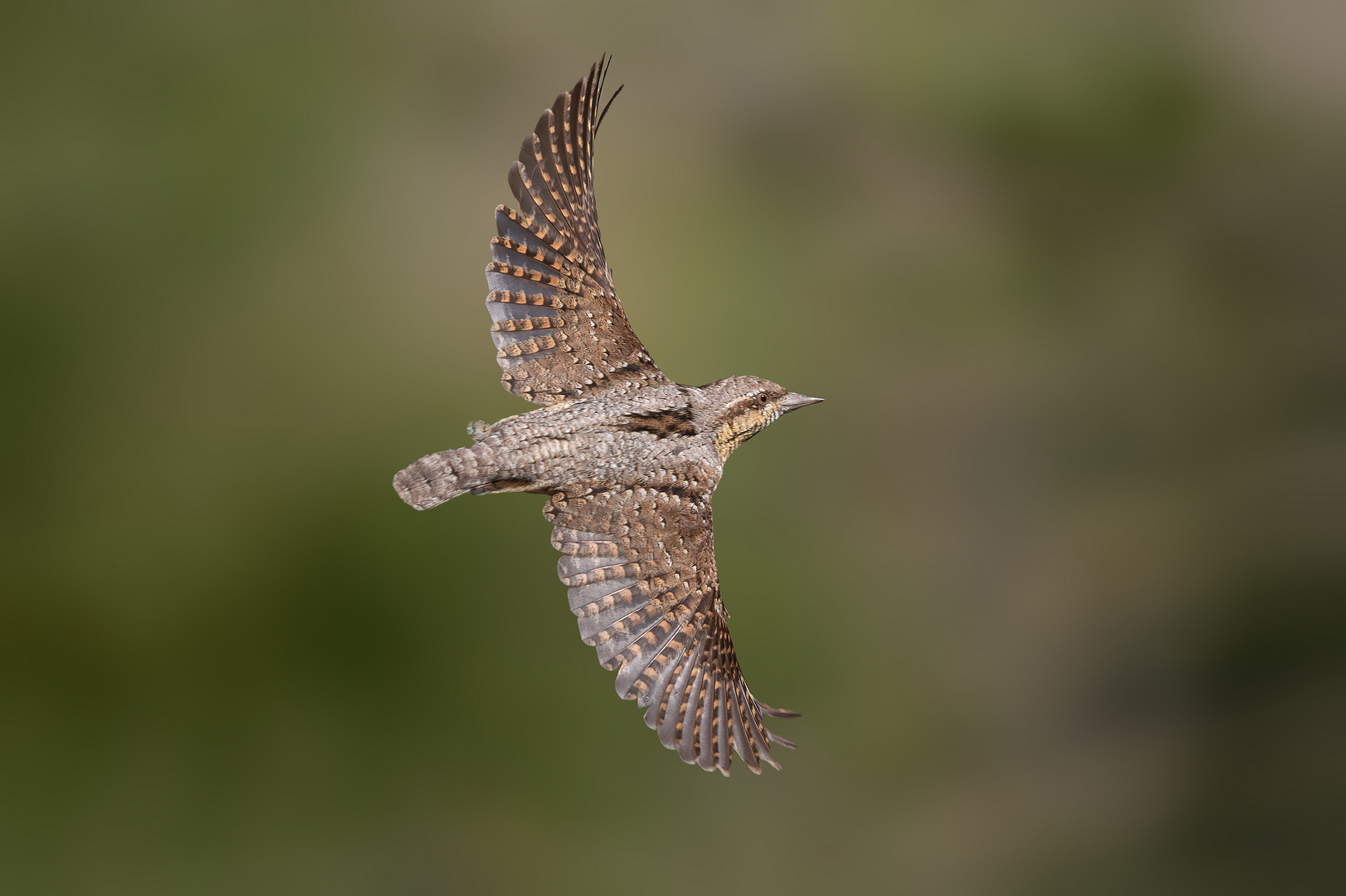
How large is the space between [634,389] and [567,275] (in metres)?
0.19

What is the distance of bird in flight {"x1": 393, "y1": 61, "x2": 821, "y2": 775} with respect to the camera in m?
1.30

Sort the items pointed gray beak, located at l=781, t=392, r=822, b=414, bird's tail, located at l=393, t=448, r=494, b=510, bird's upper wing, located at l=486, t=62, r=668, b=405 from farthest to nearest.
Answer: pointed gray beak, located at l=781, t=392, r=822, b=414 → bird's upper wing, located at l=486, t=62, r=668, b=405 → bird's tail, located at l=393, t=448, r=494, b=510

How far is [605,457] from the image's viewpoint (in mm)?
1310

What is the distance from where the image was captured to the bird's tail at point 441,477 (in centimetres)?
121

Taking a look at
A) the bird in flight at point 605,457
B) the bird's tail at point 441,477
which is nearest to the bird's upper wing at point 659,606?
the bird in flight at point 605,457

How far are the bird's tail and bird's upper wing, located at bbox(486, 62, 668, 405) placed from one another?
181mm

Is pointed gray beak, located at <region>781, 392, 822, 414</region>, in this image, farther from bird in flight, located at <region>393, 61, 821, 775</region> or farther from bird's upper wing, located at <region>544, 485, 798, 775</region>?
bird's upper wing, located at <region>544, 485, 798, 775</region>

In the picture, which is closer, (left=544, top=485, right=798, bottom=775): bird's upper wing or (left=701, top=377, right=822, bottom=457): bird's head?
(left=544, top=485, right=798, bottom=775): bird's upper wing

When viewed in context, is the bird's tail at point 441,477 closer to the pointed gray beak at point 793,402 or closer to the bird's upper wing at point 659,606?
the bird's upper wing at point 659,606

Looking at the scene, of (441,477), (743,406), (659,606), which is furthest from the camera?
(743,406)

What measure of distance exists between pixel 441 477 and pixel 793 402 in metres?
0.56

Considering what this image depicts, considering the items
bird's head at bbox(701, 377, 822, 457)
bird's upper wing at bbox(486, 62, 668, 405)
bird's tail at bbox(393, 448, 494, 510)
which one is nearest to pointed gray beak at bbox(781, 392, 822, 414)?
bird's head at bbox(701, 377, 822, 457)

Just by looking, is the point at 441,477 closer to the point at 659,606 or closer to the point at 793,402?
the point at 659,606

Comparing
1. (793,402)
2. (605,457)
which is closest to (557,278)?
(605,457)
